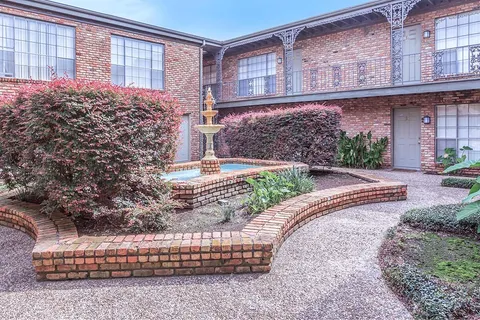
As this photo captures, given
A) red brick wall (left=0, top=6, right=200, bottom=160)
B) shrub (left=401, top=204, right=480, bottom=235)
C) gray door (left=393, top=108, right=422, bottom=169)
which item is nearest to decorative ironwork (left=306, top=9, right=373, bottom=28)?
gray door (left=393, top=108, right=422, bottom=169)

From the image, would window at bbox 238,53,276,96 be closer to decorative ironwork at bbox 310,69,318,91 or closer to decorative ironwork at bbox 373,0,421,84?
decorative ironwork at bbox 310,69,318,91

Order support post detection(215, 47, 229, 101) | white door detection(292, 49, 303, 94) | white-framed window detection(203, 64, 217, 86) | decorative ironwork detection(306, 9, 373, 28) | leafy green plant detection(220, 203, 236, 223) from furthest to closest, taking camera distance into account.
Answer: white-framed window detection(203, 64, 217, 86) → support post detection(215, 47, 229, 101) → white door detection(292, 49, 303, 94) → decorative ironwork detection(306, 9, 373, 28) → leafy green plant detection(220, 203, 236, 223)

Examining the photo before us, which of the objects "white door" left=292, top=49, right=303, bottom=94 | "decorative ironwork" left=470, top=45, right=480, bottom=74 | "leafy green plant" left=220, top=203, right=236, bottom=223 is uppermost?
"white door" left=292, top=49, right=303, bottom=94

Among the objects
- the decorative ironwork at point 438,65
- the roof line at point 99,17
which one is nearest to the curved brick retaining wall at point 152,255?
the roof line at point 99,17

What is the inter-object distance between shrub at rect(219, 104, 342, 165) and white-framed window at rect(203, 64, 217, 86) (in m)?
9.49

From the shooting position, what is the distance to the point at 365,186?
6.77 m

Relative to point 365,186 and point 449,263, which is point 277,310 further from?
point 365,186

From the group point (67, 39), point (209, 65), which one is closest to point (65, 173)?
point (67, 39)

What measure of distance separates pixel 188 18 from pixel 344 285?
26300mm

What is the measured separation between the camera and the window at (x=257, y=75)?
16828mm

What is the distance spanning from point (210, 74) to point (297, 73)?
5441 millimetres

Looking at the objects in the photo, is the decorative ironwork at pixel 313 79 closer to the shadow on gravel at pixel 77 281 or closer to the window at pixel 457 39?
the window at pixel 457 39

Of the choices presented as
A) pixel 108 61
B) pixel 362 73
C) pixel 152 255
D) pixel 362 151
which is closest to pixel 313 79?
pixel 362 73

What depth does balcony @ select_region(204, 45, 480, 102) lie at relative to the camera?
37.9 feet
